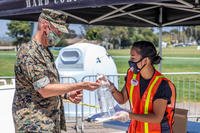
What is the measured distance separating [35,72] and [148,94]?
84cm

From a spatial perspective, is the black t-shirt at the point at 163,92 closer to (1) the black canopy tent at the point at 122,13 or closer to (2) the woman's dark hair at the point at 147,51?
(2) the woman's dark hair at the point at 147,51

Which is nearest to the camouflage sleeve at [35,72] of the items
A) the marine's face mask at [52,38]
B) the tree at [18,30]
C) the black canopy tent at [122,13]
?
the marine's face mask at [52,38]

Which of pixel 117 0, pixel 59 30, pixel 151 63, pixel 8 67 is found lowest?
pixel 8 67

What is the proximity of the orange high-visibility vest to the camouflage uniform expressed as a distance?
1.95ft

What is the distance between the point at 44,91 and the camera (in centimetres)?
308

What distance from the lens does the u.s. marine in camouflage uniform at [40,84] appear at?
3.10 m

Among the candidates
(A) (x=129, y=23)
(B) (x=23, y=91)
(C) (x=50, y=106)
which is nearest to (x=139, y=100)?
(C) (x=50, y=106)

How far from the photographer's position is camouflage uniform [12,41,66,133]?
3111mm

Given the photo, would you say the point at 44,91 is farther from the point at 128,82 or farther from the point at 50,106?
the point at 128,82

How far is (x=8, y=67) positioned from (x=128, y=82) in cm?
2931

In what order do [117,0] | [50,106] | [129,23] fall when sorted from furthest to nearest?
[129,23]
[117,0]
[50,106]

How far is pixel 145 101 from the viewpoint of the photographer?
10.5ft

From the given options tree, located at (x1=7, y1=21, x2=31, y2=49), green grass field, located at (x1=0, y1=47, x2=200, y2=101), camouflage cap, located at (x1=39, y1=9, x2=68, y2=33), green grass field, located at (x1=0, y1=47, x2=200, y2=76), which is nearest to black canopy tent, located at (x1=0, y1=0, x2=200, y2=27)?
camouflage cap, located at (x1=39, y1=9, x2=68, y2=33)

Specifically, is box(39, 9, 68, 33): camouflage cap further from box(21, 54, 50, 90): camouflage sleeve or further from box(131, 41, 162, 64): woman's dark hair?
box(131, 41, 162, 64): woman's dark hair
